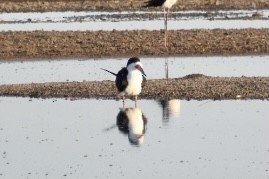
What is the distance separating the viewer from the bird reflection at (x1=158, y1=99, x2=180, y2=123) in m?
16.9

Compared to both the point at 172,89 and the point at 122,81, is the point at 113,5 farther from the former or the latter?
the point at 122,81

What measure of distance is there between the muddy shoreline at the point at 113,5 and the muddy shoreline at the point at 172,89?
25052 mm

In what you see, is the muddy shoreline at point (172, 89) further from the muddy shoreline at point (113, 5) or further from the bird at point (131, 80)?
the muddy shoreline at point (113, 5)

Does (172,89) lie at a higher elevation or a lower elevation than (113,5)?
lower

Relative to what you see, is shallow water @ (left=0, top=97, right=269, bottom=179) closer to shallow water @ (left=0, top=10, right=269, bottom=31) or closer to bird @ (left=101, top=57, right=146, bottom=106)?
bird @ (left=101, top=57, right=146, bottom=106)

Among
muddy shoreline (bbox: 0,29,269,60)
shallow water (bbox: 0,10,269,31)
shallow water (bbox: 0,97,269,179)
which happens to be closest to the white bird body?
shallow water (bbox: 0,97,269,179)

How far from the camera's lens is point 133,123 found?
16188 mm

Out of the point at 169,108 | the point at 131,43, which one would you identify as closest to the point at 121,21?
the point at 131,43

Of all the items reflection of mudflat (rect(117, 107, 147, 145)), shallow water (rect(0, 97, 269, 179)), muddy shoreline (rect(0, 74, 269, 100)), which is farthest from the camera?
muddy shoreline (rect(0, 74, 269, 100))

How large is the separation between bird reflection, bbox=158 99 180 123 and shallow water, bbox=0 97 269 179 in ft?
0.12

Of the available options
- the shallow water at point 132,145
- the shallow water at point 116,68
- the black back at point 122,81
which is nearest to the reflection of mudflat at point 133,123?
the shallow water at point 132,145

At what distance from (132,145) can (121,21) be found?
978 inches

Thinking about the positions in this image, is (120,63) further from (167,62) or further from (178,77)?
(178,77)

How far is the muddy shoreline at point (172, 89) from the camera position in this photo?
751 inches
